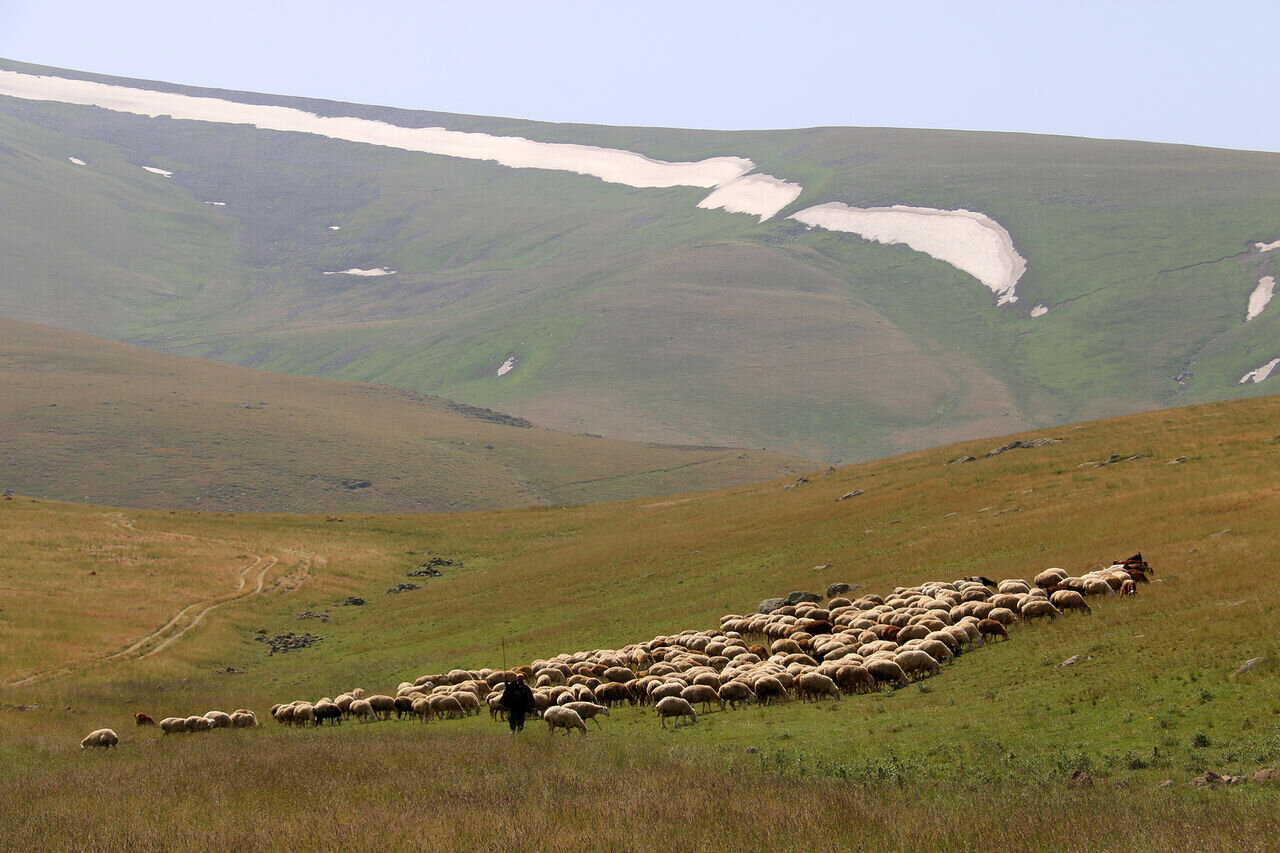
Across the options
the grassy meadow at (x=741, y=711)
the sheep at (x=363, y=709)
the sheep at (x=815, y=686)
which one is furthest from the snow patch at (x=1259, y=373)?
the sheep at (x=363, y=709)

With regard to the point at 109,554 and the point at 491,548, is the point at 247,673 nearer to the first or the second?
the point at 109,554

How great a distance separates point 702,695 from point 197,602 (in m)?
34.6

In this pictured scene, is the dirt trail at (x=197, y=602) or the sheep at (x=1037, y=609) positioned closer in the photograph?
the sheep at (x=1037, y=609)

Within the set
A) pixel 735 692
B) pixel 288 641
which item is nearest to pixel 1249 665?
pixel 735 692

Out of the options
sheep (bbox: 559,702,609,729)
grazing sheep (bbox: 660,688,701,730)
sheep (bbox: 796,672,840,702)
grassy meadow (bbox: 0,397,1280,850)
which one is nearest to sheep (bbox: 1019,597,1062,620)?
grassy meadow (bbox: 0,397,1280,850)

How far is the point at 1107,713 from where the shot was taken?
16.7 metres

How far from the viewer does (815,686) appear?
72.1 ft

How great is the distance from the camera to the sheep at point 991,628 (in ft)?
77.0

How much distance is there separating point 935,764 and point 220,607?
40845 millimetres

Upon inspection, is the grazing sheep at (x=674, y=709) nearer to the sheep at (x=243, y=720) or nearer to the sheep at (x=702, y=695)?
the sheep at (x=702, y=695)

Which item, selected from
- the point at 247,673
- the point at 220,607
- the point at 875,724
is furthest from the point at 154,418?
the point at 875,724

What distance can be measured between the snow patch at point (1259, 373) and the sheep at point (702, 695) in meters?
196

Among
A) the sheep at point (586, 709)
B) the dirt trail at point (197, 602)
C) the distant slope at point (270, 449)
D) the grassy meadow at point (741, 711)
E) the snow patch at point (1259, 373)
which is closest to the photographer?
the grassy meadow at point (741, 711)

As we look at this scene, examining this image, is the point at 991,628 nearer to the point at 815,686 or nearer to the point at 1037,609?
the point at 1037,609
